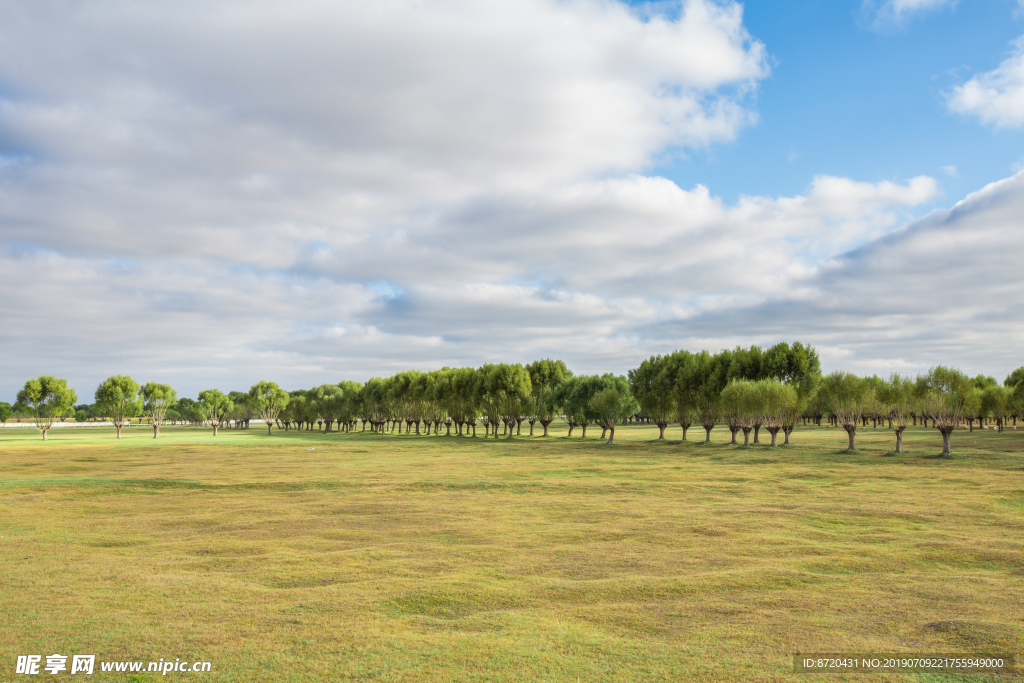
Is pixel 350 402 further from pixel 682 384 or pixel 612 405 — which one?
pixel 682 384

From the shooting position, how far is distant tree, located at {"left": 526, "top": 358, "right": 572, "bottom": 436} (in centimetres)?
11888

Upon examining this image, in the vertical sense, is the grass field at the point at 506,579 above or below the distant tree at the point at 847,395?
below

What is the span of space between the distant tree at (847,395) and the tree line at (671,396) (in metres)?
0.12

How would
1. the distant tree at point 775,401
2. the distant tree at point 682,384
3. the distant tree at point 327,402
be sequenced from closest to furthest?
1. the distant tree at point 775,401
2. the distant tree at point 682,384
3. the distant tree at point 327,402

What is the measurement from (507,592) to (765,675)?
6579mm

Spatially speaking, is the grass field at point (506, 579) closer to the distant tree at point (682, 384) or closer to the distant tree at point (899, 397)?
the distant tree at point (899, 397)

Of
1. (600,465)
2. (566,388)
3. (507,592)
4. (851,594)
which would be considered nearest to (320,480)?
(600,465)

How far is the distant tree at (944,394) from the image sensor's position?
61.8 meters

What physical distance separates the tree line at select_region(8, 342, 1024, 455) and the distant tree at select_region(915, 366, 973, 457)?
11 cm

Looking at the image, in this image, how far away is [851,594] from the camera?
14883mm

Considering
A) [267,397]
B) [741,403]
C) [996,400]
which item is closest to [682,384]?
[741,403]

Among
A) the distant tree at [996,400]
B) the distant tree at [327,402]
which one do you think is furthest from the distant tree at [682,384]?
the distant tree at [327,402]

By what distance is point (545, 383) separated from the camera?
122 m

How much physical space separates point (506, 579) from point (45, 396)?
466ft
